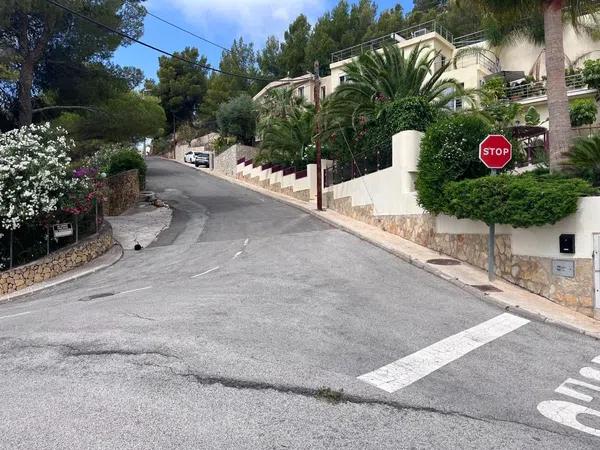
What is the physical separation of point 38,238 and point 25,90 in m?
8.00

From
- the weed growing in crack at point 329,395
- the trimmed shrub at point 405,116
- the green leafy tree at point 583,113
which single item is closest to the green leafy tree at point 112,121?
the trimmed shrub at point 405,116

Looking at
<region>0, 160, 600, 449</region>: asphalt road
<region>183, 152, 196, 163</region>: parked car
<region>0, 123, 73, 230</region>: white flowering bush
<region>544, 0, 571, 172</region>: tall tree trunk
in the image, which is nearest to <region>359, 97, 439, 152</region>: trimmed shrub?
<region>544, 0, 571, 172</region>: tall tree trunk

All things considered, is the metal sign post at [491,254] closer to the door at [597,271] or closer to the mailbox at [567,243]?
the mailbox at [567,243]

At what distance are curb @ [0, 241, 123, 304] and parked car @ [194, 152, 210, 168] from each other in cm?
3613

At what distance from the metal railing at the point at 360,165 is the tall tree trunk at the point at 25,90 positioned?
13.3m

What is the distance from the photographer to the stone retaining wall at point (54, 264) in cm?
1447

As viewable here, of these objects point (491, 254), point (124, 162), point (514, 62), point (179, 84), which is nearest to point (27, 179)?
point (491, 254)

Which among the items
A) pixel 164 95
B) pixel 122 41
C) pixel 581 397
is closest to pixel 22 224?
pixel 122 41

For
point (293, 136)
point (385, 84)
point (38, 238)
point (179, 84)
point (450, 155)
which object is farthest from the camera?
point (179, 84)

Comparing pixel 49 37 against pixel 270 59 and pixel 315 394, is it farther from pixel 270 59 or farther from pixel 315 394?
pixel 270 59

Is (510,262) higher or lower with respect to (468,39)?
lower

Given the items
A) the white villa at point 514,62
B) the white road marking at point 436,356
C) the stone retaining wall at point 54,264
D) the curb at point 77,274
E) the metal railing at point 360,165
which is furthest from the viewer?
the white villa at point 514,62

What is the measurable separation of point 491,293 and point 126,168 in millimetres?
25016

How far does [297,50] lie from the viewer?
2160 inches
